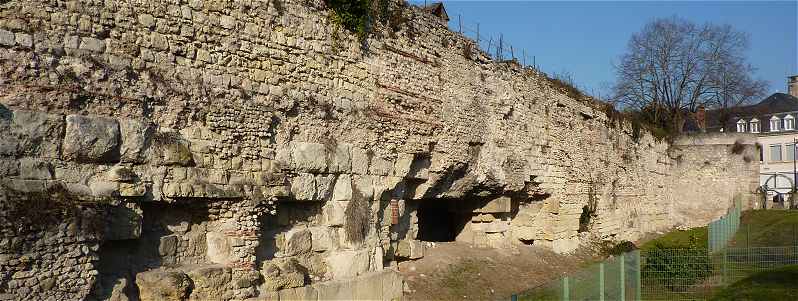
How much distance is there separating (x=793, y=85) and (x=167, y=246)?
67.9 m

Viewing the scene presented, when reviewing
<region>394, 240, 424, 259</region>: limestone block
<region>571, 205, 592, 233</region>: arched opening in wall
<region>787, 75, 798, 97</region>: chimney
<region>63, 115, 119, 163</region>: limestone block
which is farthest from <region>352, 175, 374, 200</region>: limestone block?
<region>787, 75, 798, 97</region>: chimney

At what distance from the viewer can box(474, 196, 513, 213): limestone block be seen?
55.2 feet

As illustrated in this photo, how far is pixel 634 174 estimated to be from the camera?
2448cm

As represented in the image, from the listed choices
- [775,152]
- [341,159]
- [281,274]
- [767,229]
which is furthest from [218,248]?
[775,152]

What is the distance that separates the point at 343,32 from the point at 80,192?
16.9ft

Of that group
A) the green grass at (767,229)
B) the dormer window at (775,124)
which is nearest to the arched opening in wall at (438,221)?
the green grass at (767,229)

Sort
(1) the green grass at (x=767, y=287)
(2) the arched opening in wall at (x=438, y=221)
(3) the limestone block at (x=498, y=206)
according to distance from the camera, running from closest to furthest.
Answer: (1) the green grass at (x=767, y=287)
(3) the limestone block at (x=498, y=206)
(2) the arched opening in wall at (x=438, y=221)

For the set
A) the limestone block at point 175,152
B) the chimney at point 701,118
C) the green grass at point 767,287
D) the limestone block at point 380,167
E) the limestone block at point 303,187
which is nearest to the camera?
the limestone block at point 175,152

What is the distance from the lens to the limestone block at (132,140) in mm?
8336

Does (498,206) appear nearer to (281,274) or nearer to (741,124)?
(281,274)

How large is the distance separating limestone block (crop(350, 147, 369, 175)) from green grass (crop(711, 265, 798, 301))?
22.6ft

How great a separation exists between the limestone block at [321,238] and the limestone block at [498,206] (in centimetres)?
656

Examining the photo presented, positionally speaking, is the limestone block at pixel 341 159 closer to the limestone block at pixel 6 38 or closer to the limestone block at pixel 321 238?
the limestone block at pixel 321 238

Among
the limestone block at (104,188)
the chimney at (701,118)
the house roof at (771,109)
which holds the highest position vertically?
the house roof at (771,109)
